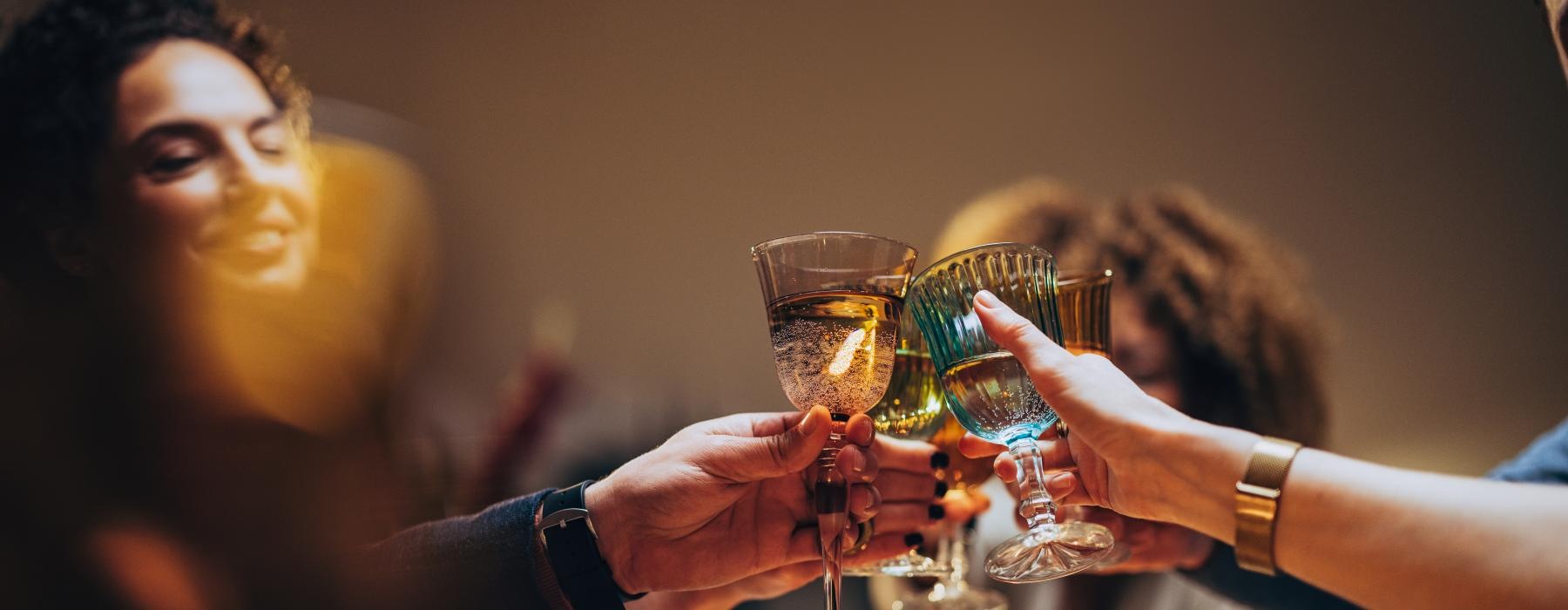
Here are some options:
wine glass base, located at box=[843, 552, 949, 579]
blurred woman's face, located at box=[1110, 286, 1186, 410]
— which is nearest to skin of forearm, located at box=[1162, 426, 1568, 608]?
wine glass base, located at box=[843, 552, 949, 579]

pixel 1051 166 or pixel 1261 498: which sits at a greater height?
pixel 1051 166

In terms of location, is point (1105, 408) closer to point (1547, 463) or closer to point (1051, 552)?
point (1051, 552)

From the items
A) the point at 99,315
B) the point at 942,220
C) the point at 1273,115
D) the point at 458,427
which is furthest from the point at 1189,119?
the point at 99,315

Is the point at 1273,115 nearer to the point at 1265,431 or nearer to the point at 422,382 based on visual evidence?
the point at 1265,431

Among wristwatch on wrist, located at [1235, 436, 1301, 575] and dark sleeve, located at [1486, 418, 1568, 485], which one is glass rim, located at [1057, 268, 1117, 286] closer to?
wristwatch on wrist, located at [1235, 436, 1301, 575]

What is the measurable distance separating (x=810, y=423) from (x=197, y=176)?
806mm

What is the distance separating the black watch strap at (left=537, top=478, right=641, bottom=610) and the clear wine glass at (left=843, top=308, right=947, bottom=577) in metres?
0.34

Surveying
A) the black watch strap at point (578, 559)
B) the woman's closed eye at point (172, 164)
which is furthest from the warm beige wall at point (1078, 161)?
the black watch strap at point (578, 559)

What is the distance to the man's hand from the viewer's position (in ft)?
3.62

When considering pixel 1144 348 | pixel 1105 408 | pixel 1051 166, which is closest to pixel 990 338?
pixel 1105 408

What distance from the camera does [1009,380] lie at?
40.7 inches

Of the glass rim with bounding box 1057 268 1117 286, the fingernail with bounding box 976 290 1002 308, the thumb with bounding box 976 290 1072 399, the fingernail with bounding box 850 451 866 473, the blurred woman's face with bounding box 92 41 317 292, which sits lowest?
the fingernail with bounding box 850 451 866 473

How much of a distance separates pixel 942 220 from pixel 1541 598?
8.54 ft

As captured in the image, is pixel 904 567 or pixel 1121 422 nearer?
pixel 1121 422
